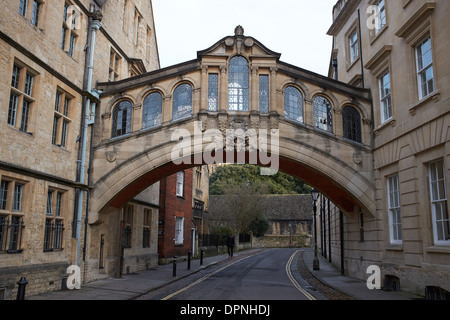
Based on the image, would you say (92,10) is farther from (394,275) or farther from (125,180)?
(394,275)

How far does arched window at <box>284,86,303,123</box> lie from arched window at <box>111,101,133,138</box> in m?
6.18

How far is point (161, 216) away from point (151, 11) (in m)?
12.0

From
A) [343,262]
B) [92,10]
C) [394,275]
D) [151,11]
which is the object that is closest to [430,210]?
[394,275]

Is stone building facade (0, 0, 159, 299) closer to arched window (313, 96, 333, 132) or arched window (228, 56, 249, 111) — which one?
arched window (228, 56, 249, 111)

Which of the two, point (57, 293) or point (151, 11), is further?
point (151, 11)

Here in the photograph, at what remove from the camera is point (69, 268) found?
13586mm

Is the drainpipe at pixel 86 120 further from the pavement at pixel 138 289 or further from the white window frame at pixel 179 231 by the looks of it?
the white window frame at pixel 179 231

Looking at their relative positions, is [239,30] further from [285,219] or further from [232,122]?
[285,219]

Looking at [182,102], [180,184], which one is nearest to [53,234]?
[182,102]

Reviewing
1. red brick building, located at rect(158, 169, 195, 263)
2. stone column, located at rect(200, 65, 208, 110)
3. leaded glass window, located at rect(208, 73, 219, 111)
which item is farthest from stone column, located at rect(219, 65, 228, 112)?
red brick building, located at rect(158, 169, 195, 263)

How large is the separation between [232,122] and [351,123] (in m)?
4.73

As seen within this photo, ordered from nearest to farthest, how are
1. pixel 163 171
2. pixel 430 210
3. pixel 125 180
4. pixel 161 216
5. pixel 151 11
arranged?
1. pixel 430 210
2. pixel 125 180
3. pixel 163 171
4. pixel 151 11
5. pixel 161 216

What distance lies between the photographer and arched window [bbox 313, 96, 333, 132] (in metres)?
16.2

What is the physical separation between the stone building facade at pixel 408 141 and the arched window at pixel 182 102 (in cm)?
701
